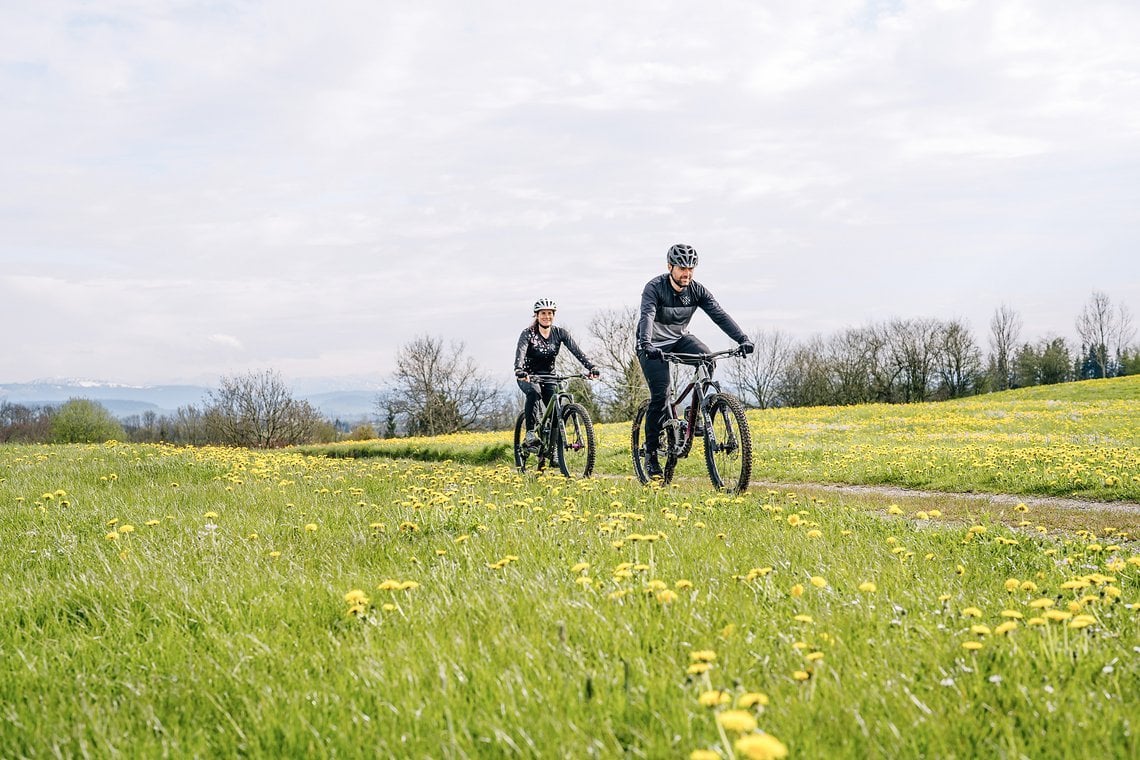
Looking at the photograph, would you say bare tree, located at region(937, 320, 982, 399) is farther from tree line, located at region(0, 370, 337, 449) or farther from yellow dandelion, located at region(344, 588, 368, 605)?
yellow dandelion, located at region(344, 588, 368, 605)

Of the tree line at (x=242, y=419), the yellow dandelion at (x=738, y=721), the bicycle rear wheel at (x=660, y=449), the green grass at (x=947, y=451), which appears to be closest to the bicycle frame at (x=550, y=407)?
the bicycle rear wheel at (x=660, y=449)

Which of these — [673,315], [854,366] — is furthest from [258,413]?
[673,315]

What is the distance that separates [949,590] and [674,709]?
228 centimetres

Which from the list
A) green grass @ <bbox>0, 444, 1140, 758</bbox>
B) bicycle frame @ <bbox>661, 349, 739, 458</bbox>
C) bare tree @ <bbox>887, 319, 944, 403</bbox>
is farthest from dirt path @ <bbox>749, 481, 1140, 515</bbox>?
bare tree @ <bbox>887, 319, 944, 403</bbox>

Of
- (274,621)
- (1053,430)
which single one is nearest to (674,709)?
(274,621)

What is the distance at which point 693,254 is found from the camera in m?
9.58

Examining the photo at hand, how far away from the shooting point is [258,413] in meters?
79.4

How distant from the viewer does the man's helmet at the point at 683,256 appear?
953 cm

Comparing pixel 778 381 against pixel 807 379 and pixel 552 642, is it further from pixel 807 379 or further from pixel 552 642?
pixel 552 642

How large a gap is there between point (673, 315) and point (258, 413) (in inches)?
3069

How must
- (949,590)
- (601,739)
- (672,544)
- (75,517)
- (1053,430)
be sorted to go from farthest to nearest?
(1053,430) → (75,517) → (672,544) → (949,590) → (601,739)

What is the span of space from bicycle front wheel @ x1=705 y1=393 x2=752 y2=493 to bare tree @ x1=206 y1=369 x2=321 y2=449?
70.9m

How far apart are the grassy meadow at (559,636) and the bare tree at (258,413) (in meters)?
73.6

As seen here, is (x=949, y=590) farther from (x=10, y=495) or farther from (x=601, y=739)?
(x=10, y=495)
